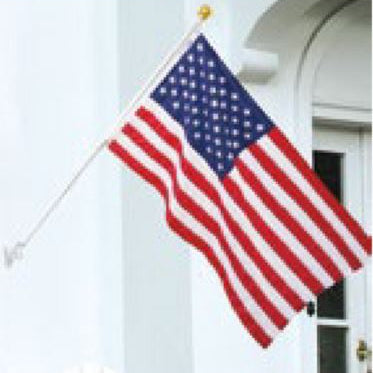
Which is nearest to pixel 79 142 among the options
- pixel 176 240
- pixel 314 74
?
pixel 176 240

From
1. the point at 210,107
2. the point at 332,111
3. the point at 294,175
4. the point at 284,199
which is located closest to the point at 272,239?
the point at 284,199

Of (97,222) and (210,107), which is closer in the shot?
(210,107)

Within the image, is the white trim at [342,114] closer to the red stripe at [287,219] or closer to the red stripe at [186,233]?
the red stripe at [287,219]

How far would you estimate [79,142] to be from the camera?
712cm

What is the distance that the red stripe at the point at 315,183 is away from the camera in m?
6.00

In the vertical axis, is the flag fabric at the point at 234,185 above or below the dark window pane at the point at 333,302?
above

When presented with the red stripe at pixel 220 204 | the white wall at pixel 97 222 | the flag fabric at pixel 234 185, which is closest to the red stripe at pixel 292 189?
Result: the flag fabric at pixel 234 185

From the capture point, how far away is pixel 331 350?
7.52m

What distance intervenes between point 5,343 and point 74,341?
331 millimetres

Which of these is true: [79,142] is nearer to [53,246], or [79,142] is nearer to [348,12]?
[53,246]

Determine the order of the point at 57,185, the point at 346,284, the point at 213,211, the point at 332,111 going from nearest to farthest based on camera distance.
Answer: the point at 213,211 < the point at 57,185 < the point at 332,111 < the point at 346,284

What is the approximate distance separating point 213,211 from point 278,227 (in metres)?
0.27

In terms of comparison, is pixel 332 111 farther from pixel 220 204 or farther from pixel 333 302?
pixel 220 204

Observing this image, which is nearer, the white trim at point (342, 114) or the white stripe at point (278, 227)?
the white stripe at point (278, 227)
